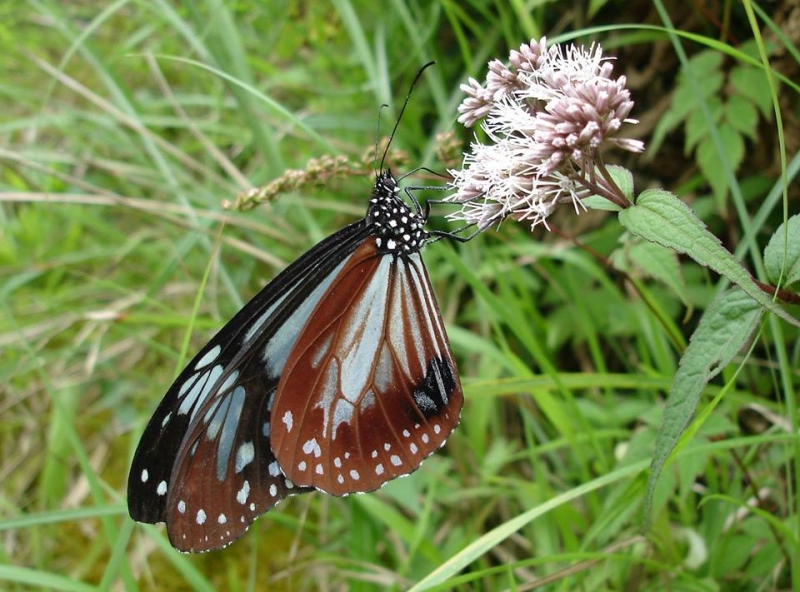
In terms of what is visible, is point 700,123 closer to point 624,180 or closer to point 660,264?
point 660,264

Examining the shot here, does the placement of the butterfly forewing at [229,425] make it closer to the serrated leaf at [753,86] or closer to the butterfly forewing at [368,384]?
the butterfly forewing at [368,384]

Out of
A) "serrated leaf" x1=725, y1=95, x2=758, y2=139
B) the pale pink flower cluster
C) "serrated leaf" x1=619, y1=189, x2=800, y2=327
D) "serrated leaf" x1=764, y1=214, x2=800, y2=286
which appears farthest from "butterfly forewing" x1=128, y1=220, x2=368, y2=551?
"serrated leaf" x1=725, y1=95, x2=758, y2=139

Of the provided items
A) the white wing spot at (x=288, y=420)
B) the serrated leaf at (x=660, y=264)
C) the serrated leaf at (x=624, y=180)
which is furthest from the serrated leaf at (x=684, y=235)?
the white wing spot at (x=288, y=420)

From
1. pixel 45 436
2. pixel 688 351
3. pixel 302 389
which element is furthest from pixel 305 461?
pixel 45 436

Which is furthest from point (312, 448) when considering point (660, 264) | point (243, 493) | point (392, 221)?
point (660, 264)

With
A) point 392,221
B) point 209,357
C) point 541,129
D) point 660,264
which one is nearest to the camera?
point 541,129

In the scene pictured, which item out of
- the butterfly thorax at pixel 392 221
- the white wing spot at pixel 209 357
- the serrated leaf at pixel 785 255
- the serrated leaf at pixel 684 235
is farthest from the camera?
the butterfly thorax at pixel 392 221

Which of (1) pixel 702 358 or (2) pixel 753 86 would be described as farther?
(2) pixel 753 86
